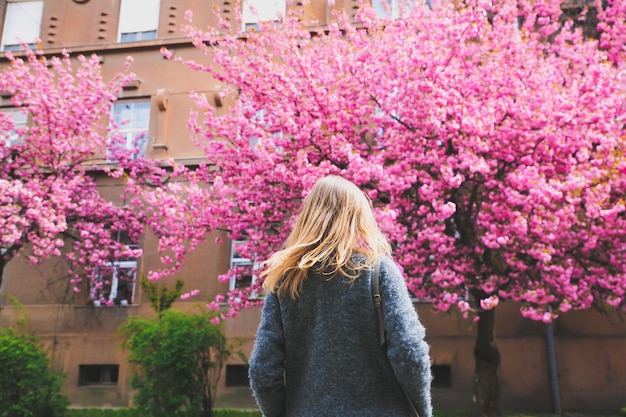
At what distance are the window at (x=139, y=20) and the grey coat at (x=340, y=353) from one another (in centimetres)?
1567

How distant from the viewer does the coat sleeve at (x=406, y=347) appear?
2.37 metres

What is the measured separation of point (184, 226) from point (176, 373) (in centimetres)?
282

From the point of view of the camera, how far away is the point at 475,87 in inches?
406

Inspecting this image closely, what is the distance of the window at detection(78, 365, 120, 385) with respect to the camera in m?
13.9

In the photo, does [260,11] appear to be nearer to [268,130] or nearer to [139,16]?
[139,16]

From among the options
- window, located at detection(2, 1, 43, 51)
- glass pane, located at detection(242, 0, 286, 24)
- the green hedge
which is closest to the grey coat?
the green hedge

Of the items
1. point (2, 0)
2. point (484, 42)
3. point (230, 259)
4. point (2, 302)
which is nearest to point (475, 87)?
point (484, 42)

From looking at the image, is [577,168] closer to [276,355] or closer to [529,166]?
[529,166]

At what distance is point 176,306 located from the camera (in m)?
13.8

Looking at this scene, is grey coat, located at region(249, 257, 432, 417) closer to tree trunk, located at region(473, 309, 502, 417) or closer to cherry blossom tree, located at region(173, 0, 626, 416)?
cherry blossom tree, located at region(173, 0, 626, 416)

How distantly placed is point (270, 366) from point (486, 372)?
890 cm

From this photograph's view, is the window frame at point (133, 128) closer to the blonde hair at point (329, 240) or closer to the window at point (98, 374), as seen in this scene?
the window at point (98, 374)

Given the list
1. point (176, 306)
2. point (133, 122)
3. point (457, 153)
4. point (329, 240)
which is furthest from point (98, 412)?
point (329, 240)

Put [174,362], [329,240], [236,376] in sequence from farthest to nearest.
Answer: [236,376] → [174,362] → [329,240]
